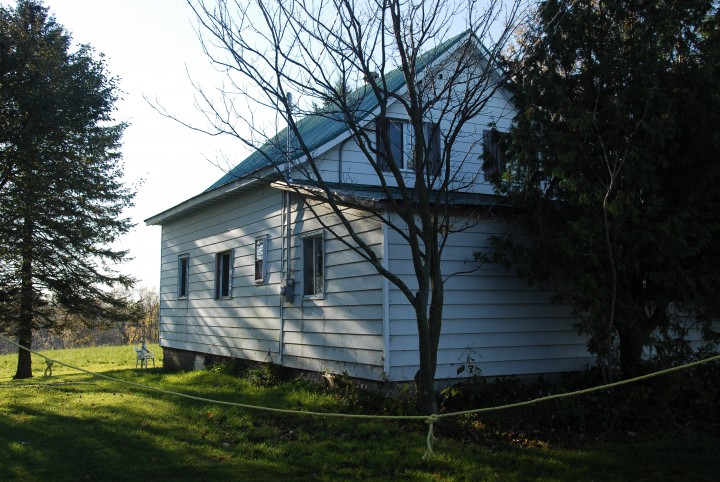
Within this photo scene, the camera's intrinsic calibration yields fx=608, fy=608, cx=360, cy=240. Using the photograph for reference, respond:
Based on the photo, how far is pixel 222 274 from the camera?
15188 millimetres

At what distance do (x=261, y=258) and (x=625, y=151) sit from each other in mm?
7908

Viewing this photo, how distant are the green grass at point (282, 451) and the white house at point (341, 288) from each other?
4.41 feet

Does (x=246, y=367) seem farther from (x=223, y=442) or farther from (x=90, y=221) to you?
(x=90, y=221)

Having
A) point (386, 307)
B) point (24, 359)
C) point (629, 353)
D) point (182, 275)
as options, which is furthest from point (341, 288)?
point (24, 359)

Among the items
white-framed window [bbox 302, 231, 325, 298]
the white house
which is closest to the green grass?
the white house

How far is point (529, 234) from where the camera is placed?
362 inches

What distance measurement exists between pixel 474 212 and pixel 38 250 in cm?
1441

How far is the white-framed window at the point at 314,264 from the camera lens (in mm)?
10848

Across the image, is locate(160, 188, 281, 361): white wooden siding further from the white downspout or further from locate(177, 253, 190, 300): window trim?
the white downspout

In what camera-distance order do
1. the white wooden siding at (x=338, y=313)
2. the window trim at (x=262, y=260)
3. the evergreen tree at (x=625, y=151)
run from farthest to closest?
the window trim at (x=262, y=260)
the white wooden siding at (x=338, y=313)
the evergreen tree at (x=625, y=151)

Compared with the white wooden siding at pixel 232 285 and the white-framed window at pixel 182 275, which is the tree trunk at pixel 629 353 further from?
the white-framed window at pixel 182 275

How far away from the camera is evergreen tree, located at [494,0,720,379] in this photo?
754 centimetres

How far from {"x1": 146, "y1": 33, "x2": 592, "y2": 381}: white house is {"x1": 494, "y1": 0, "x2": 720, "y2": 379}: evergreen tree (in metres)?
1.00

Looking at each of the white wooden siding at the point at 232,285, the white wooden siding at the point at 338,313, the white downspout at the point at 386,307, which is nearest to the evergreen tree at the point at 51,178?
the white wooden siding at the point at 232,285
